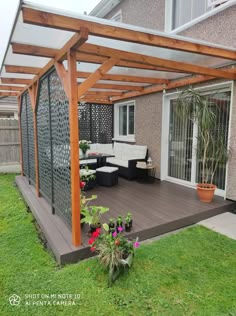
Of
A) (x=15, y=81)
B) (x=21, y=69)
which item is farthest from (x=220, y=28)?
(x=15, y=81)

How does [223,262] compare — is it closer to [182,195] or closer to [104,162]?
[182,195]

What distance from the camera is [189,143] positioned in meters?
5.75

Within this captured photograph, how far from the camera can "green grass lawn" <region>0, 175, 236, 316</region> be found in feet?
7.14

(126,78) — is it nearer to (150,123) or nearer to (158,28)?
(150,123)

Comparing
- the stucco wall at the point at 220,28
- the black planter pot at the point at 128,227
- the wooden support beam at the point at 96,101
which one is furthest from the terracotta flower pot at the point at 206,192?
the wooden support beam at the point at 96,101

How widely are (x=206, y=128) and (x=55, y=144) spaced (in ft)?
9.74

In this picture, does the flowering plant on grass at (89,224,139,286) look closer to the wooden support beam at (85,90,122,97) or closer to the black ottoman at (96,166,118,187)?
the black ottoman at (96,166,118,187)

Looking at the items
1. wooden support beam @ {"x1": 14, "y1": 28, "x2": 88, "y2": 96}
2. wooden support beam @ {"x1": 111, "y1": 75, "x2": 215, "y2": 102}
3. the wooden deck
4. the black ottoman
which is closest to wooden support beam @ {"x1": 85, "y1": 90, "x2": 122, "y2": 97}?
wooden support beam @ {"x1": 111, "y1": 75, "x2": 215, "y2": 102}

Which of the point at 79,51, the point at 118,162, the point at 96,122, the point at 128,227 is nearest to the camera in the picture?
the point at 79,51

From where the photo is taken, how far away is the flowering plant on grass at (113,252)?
253 cm

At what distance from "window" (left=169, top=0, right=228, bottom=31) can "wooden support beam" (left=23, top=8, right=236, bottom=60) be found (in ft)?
6.21

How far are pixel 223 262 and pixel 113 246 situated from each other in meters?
1.47

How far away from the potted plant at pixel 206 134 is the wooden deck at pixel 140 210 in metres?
0.35

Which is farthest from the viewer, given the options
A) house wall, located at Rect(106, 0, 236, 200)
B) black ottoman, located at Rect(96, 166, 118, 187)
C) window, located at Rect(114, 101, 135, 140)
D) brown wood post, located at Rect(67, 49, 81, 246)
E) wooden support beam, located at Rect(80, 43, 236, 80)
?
window, located at Rect(114, 101, 135, 140)
